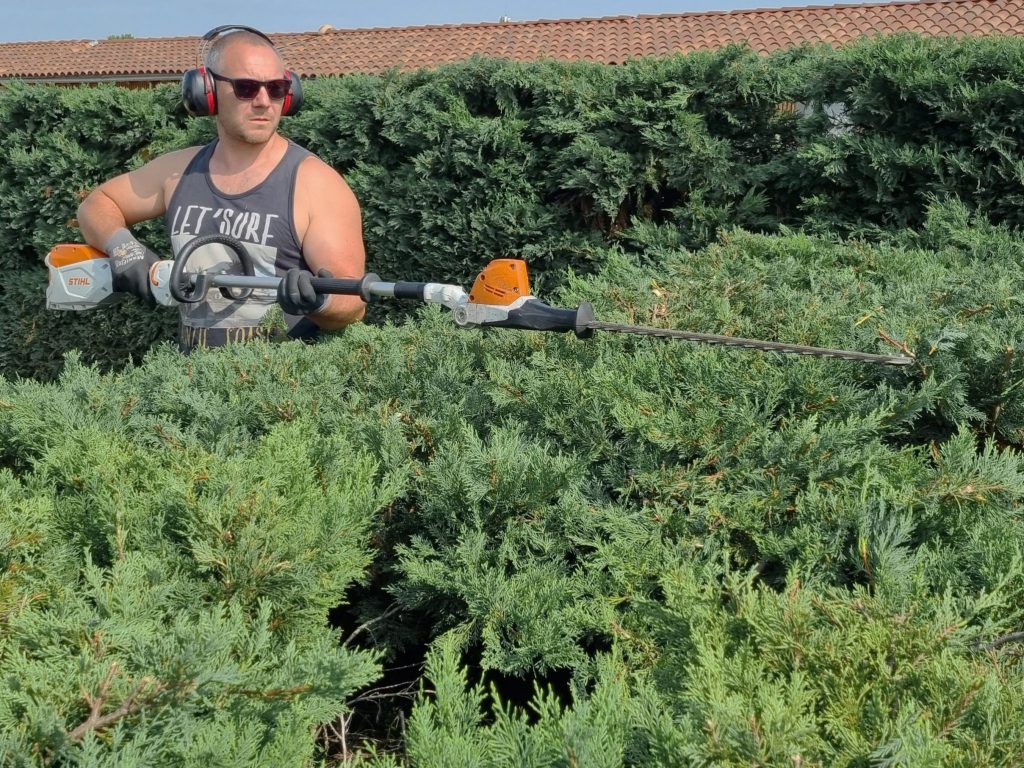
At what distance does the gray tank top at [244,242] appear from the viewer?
3965 mm

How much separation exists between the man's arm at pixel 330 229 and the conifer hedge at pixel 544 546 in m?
0.86

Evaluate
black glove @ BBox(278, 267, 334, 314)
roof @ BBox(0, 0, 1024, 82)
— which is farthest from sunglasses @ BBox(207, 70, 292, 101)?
roof @ BBox(0, 0, 1024, 82)

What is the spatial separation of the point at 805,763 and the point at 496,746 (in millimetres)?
399

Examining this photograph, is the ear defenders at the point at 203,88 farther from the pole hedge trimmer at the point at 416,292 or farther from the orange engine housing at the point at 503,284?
the orange engine housing at the point at 503,284

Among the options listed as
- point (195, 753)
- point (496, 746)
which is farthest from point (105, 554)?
point (496, 746)

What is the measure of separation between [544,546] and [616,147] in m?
3.99

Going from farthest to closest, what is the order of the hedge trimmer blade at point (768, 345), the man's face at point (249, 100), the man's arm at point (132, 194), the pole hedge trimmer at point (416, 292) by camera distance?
the man's arm at point (132, 194) → the man's face at point (249, 100) → the pole hedge trimmer at point (416, 292) → the hedge trimmer blade at point (768, 345)

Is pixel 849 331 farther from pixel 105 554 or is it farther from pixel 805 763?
pixel 105 554

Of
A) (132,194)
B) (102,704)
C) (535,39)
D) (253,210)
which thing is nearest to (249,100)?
(253,210)

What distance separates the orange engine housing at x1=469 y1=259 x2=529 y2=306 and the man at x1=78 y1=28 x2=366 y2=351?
51.9 inches

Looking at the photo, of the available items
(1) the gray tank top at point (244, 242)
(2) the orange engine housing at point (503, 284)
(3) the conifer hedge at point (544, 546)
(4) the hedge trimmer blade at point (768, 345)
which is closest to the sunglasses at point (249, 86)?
(1) the gray tank top at point (244, 242)

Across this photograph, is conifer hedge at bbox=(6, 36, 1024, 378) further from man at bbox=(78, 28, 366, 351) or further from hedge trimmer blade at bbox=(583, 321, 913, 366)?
hedge trimmer blade at bbox=(583, 321, 913, 366)

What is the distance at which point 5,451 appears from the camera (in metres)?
2.39

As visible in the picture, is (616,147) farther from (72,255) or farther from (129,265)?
(72,255)
